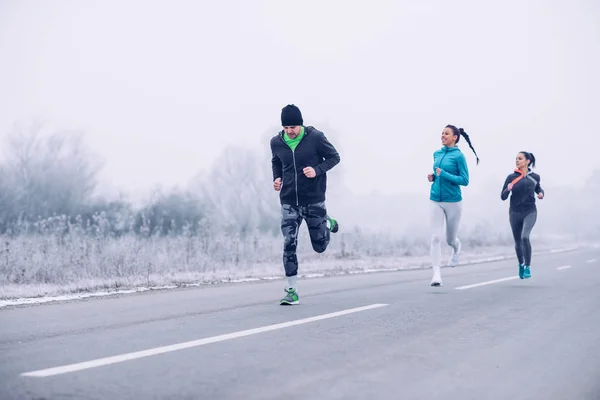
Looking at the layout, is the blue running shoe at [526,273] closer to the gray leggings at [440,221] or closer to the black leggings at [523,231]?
the black leggings at [523,231]

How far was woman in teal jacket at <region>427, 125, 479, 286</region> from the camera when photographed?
34.5 feet

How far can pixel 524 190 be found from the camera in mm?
12219

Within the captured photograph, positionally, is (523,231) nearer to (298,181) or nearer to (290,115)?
(298,181)

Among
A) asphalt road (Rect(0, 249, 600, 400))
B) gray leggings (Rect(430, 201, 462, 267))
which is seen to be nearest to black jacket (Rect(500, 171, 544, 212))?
gray leggings (Rect(430, 201, 462, 267))

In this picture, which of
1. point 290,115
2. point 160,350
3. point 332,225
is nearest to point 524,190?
point 332,225

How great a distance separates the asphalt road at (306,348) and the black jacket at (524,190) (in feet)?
12.2

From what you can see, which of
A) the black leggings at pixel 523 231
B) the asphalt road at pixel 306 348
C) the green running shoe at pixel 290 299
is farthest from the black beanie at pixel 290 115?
the black leggings at pixel 523 231

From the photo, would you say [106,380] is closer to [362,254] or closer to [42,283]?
[42,283]

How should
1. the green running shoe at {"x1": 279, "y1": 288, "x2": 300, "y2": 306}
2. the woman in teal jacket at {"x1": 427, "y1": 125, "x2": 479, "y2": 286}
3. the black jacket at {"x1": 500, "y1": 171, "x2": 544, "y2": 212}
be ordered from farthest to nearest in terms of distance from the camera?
the black jacket at {"x1": 500, "y1": 171, "x2": 544, "y2": 212} → the woman in teal jacket at {"x1": 427, "y1": 125, "x2": 479, "y2": 286} → the green running shoe at {"x1": 279, "y1": 288, "x2": 300, "y2": 306}

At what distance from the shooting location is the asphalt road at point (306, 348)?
3.85m

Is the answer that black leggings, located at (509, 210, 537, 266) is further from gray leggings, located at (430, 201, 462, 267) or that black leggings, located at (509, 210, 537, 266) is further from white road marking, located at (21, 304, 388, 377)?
white road marking, located at (21, 304, 388, 377)

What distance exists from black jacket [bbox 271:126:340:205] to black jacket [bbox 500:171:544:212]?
5092 mm

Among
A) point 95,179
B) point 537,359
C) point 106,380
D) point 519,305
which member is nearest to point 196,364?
point 106,380

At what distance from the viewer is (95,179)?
2422 centimetres
